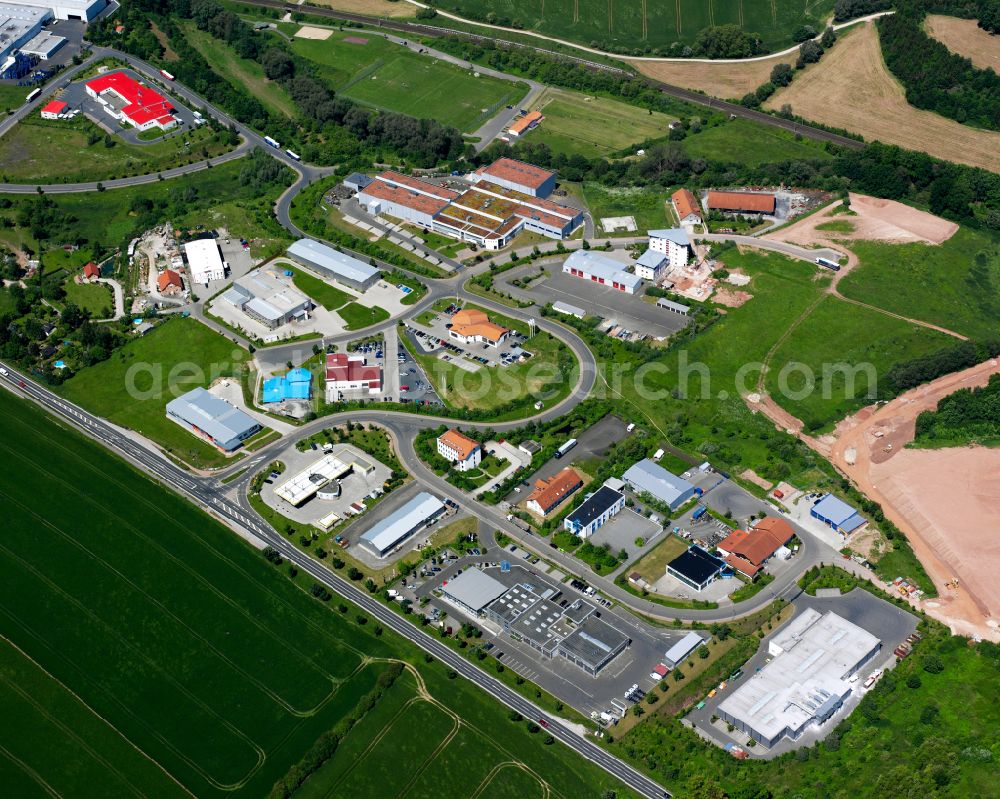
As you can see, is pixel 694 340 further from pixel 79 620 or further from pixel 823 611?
pixel 79 620

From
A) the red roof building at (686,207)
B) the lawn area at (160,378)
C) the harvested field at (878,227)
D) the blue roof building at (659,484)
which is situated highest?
the red roof building at (686,207)

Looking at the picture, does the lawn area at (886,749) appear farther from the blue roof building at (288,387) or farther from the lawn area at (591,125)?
the lawn area at (591,125)

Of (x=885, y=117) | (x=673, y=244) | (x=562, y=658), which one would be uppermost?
(x=885, y=117)

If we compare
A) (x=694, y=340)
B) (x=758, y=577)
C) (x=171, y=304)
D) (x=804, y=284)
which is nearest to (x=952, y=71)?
(x=804, y=284)

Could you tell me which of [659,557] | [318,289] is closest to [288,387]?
[318,289]

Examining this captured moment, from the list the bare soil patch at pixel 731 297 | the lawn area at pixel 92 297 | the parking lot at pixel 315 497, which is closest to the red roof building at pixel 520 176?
the bare soil patch at pixel 731 297

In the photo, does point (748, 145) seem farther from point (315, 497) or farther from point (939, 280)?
point (315, 497)
